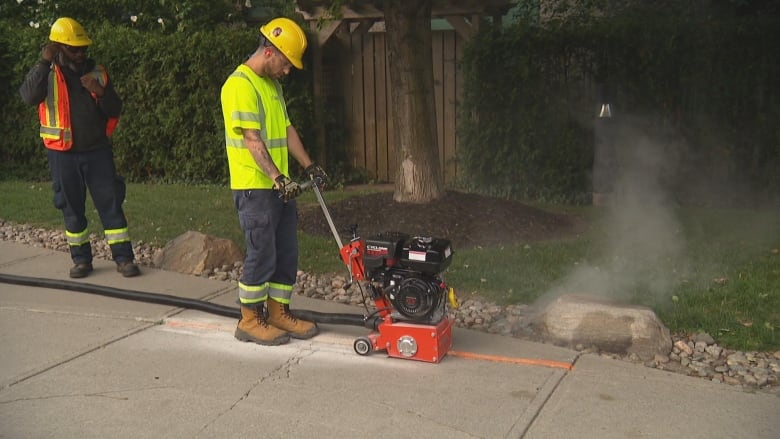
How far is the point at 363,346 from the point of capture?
197 inches

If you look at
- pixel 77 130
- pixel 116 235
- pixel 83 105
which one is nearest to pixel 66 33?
pixel 83 105

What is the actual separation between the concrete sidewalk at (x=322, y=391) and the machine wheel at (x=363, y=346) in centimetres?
5

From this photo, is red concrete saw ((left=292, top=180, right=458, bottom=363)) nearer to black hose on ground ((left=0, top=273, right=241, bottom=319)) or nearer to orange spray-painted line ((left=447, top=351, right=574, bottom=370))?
orange spray-painted line ((left=447, top=351, right=574, bottom=370))

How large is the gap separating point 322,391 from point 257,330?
2.93 ft

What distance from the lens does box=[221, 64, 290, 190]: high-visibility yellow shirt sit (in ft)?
16.2

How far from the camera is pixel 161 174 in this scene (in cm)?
1226

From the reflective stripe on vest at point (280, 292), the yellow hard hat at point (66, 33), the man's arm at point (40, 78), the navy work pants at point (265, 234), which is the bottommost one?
the reflective stripe on vest at point (280, 292)

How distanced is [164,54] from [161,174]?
1.73 m

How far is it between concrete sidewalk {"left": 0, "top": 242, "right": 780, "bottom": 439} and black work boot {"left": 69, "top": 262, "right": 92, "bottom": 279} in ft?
3.62

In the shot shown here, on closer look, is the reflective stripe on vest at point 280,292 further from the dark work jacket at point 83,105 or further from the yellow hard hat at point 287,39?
the dark work jacket at point 83,105

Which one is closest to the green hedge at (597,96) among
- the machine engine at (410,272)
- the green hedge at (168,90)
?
the green hedge at (168,90)

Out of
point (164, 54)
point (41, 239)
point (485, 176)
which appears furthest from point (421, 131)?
point (164, 54)

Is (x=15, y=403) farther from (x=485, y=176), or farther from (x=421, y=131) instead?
(x=485, y=176)

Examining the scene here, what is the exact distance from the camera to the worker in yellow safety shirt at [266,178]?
4914mm
